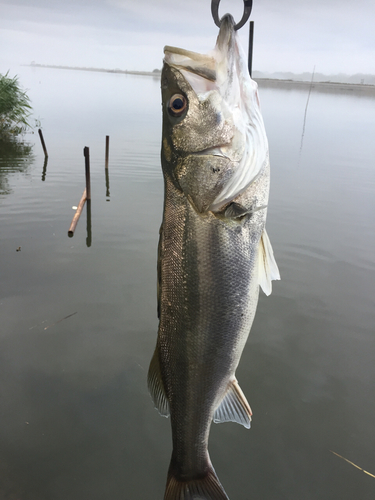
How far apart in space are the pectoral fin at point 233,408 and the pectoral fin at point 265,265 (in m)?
0.71

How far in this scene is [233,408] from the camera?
2.26 meters

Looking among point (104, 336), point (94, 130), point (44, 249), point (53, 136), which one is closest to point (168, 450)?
point (104, 336)

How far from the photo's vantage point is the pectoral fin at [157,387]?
2.22 meters

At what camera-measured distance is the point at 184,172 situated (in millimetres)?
1998

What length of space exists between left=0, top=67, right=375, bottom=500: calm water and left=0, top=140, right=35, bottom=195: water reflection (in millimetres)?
4264

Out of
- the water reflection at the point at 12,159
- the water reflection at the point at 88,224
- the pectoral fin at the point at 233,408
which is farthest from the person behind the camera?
the water reflection at the point at 12,159

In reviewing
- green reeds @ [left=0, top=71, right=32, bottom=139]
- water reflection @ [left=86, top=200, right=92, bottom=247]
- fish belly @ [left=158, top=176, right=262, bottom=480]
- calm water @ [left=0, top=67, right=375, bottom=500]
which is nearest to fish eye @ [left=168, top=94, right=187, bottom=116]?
fish belly @ [left=158, top=176, right=262, bottom=480]

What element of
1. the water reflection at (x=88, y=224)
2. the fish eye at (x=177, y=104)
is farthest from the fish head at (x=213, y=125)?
the water reflection at (x=88, y=224)

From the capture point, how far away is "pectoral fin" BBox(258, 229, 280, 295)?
214 centimetres

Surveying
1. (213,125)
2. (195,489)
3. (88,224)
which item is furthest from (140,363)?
(88,224)

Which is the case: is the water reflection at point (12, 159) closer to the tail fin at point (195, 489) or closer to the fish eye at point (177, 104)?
the fish eye at point (177, 104)

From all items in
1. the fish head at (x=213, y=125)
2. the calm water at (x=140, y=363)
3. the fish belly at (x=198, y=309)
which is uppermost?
the fish head at (x=213, y=125)

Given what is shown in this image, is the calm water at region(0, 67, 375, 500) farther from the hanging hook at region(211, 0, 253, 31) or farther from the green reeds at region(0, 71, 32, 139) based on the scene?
the green reeds at region(0, 71, 32, 139)

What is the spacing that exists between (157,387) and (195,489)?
71cm
